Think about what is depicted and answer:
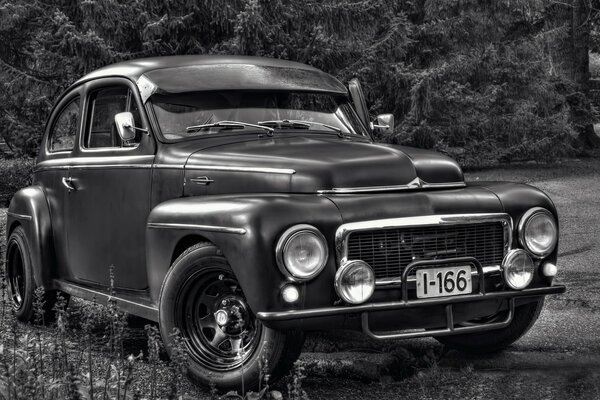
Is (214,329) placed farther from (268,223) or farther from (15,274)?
(15,274)

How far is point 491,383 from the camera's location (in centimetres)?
527

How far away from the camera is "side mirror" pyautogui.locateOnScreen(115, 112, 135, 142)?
19.3ft

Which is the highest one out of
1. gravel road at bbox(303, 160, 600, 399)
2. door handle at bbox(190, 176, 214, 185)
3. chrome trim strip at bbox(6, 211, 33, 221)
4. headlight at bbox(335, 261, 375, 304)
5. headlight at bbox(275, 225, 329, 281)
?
door handle at bbox(190, 176, 214, 185)

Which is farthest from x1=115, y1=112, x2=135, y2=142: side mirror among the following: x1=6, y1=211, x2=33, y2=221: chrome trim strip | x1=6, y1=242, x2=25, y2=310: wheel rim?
x1=6, y1=242, x2=25, y2=310: wheel rim

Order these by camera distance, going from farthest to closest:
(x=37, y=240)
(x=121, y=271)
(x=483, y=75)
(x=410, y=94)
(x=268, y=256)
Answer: (x=483, y=75) → (x=410, y=94) → (x=37, y=240) → (x=121, y=271) → (x=268, y=256)

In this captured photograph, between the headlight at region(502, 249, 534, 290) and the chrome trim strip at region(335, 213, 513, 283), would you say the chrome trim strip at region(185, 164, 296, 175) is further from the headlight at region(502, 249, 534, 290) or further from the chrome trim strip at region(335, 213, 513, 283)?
the headlight at region(502, 249, 534, 290)

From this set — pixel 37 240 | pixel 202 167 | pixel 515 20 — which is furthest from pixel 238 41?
pixel 515 20

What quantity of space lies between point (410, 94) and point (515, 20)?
774 centimetres

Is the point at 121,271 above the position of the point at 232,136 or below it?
below

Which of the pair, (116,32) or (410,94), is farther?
(410,94)

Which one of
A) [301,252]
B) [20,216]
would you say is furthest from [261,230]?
[20,216]

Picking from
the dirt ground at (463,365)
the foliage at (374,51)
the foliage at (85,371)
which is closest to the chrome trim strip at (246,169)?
the foliage at (85,371)

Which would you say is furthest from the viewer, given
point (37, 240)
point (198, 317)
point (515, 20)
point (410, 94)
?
point (515, 20)

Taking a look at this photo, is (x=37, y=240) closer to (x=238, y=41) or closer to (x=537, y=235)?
(x=537, y=235)
